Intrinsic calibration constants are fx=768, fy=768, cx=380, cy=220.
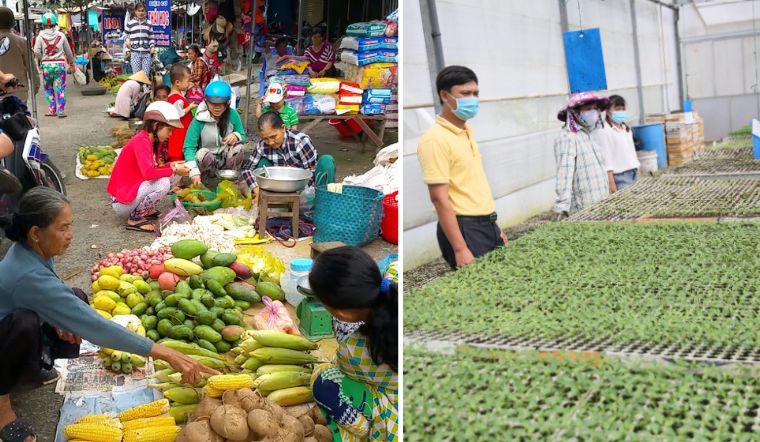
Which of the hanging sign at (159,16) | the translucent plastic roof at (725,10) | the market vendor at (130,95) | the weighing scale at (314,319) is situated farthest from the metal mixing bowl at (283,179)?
the translucent plastic roof at (725,10)

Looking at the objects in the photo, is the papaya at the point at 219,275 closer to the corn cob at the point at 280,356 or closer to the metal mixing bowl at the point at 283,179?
the corn cob at the point at 280,356

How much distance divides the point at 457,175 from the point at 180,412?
1.65 m

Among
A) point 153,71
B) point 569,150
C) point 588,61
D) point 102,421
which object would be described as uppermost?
point 153,71

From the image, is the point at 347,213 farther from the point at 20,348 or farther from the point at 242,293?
the point at 20,348

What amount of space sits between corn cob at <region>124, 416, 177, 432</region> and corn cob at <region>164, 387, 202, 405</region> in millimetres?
176

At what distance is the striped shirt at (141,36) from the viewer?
501 inches

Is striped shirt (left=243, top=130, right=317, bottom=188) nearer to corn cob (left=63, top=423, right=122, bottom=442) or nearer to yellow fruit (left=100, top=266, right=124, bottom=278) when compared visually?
yellow fruit (left=100, top=266, right=124, bottom=278)

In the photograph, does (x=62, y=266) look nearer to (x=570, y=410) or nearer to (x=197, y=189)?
(x=197, y=189)

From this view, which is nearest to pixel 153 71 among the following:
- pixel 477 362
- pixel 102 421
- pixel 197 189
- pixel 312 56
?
pixel 312 56

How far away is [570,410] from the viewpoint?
6.77 ft

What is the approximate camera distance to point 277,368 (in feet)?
11.2

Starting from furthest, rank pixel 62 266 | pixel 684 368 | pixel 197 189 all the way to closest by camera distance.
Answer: pixel 197 189
pixel 62 266
pixel 684 368

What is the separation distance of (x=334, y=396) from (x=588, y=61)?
5.41 m

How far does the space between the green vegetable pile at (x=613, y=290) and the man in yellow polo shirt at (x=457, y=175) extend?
13cm
